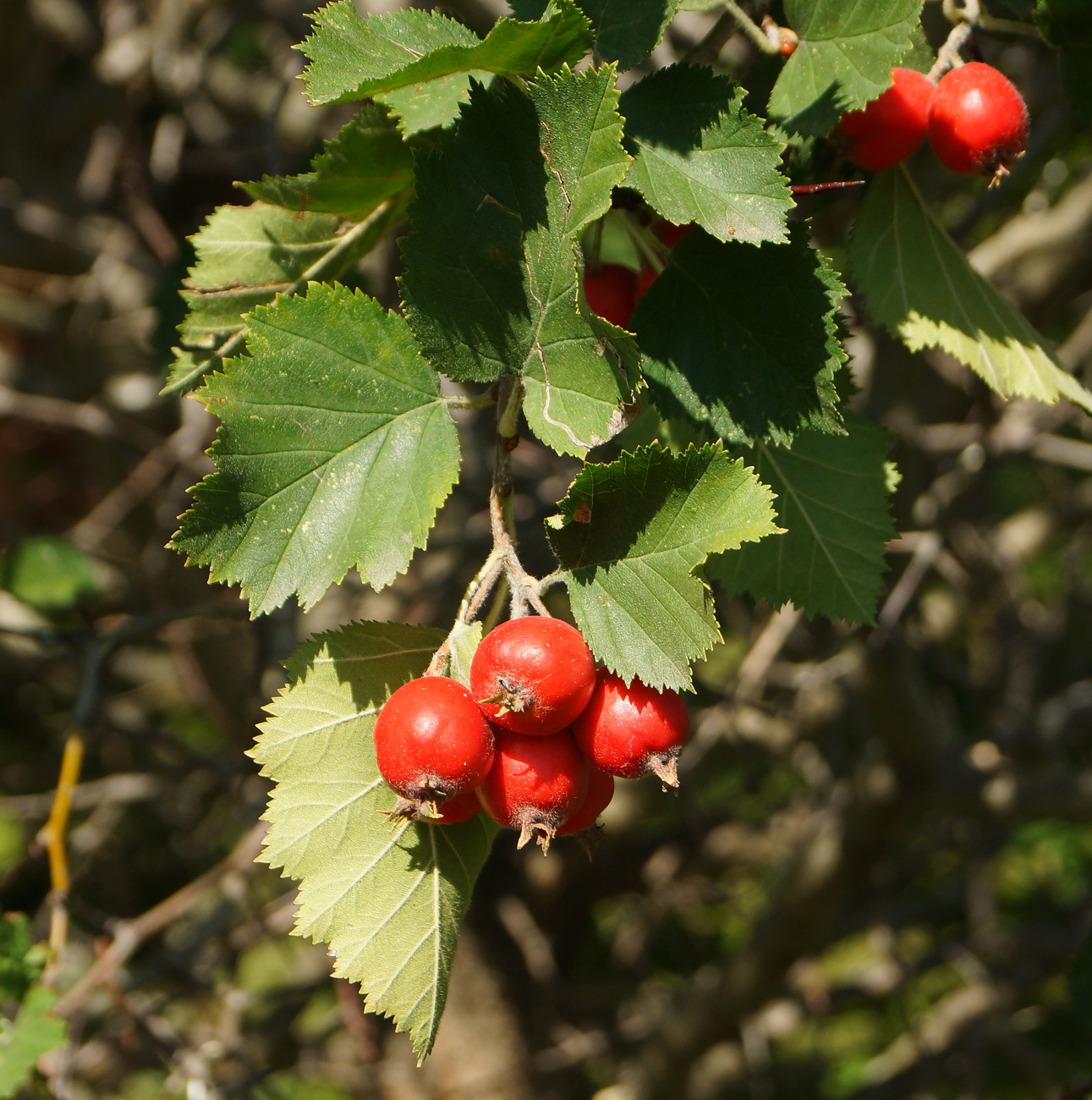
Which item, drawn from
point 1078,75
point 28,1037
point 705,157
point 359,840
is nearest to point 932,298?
point 1078,75

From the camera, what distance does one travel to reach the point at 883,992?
9.70 feet

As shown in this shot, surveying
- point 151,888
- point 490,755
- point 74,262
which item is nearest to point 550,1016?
point 151,888

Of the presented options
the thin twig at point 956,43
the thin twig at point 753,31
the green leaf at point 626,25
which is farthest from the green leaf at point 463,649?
the thin twig at point 956,43

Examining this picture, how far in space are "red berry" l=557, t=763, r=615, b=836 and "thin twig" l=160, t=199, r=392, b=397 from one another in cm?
62

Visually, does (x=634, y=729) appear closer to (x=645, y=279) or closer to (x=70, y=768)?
(x=645, y=279)

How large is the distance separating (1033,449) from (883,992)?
1.73m

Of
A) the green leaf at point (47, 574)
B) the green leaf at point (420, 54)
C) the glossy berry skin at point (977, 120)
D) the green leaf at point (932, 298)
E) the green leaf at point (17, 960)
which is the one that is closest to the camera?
the green leaf at point (420, 54)

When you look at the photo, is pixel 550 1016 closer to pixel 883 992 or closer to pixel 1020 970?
pixel 883 992

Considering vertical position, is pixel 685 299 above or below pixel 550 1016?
above

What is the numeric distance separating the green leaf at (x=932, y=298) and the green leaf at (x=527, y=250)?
425 millimetres

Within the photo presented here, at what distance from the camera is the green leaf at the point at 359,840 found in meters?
0.95

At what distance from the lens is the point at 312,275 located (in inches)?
44.9

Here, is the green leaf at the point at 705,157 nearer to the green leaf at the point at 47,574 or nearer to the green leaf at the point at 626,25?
the green leaf at the point at 626,25

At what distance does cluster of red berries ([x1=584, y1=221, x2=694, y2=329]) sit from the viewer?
109cm
